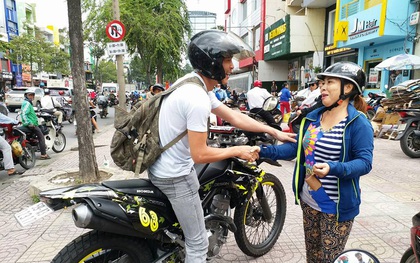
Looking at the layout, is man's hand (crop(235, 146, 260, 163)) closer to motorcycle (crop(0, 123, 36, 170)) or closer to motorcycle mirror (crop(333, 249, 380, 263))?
motorcycle mirror (crop(333, 249, 380, 263))

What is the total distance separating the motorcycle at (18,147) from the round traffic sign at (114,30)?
3.28 meters

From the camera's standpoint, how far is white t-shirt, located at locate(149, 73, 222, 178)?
68.7 inches

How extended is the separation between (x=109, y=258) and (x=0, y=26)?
134 feet

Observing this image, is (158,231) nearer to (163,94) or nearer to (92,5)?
(163,94)

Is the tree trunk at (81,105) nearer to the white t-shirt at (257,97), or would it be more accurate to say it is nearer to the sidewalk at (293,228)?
the sidewalk at (293,228)

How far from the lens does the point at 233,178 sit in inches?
98.3

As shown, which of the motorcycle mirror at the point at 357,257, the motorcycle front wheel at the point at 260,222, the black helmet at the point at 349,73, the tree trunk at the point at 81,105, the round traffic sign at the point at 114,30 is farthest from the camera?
the round traffic sign at the point at 114,30

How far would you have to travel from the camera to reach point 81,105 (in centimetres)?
457

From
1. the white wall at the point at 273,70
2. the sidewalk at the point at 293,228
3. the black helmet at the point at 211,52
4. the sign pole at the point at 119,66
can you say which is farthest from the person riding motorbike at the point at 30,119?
the white wall at the point at 273,70

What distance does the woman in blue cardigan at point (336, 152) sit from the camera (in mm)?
1820

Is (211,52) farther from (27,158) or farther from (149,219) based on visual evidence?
(27,158)

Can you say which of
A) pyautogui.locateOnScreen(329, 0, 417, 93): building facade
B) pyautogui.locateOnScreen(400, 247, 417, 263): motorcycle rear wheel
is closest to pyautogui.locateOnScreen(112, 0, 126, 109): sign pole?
pyautogui.locateOnScreen(400, 247, 417, 263): motorcycle rear wheel

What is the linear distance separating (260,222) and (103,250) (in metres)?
1.62

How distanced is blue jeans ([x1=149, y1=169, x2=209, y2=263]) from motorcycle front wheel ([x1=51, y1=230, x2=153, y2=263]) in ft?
0.91
